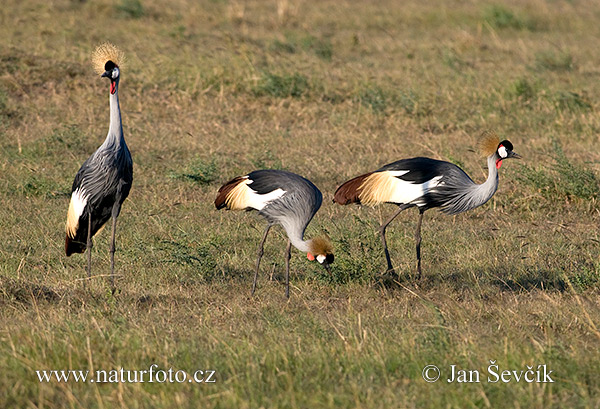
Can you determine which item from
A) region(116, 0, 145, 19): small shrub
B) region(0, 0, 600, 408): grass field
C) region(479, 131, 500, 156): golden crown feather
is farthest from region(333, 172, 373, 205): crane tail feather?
region(116, 0, 145, 19): small shrub

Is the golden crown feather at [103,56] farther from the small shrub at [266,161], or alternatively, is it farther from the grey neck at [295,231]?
the small shrub at [266,161]

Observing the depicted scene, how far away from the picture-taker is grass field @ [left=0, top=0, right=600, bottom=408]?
386 cm

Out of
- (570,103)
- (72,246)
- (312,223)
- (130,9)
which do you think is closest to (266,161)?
(312,223)

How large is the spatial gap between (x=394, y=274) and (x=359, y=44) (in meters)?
8.12

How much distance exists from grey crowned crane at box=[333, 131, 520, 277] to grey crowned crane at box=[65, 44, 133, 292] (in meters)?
1.56

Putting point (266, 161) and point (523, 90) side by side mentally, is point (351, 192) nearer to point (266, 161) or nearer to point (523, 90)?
point (266, 161)

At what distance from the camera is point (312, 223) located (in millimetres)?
6812

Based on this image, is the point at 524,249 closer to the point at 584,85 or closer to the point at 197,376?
the point at 197,376

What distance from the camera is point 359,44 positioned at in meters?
13.2

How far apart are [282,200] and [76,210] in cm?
139

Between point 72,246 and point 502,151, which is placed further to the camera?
point 502,151

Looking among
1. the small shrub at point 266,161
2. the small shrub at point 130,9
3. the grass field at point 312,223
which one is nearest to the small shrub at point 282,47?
the grass field at point 312,223

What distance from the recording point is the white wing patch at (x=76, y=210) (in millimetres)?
5488

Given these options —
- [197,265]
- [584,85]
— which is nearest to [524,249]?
[197,265]
